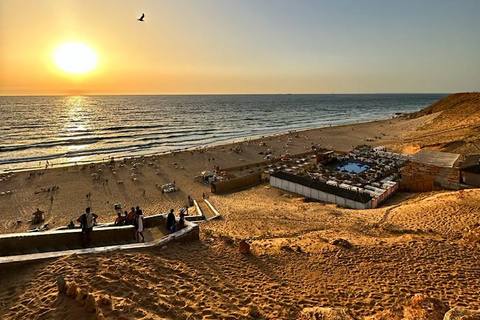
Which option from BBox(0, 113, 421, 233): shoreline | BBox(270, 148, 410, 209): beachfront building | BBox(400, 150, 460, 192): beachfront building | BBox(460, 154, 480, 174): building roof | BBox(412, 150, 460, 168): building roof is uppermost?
BBox(460, 154, 480, 174): building roof

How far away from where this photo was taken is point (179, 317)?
215 inches

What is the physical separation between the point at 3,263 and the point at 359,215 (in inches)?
584

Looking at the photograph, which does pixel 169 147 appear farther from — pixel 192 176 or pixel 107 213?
pixel 107 213

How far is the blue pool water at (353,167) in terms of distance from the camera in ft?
84.7

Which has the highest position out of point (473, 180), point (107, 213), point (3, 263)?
point (3, 263)

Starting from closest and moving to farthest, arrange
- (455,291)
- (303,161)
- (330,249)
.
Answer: (455,291)
(330,249)
(303,161)

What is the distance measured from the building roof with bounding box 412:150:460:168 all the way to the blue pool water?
14.6ft

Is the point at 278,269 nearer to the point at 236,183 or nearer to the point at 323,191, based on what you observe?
the point at 323,191

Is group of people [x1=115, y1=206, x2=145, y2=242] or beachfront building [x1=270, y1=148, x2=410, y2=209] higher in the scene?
group of people [x1=115, y1=206, x2=145, y2=242]

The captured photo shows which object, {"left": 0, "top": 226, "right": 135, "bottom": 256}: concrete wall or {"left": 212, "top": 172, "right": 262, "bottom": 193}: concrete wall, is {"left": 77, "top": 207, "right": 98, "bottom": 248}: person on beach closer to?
{"left": 0, "top": 226, "right": 135, "bottom": 256}: concrete wall

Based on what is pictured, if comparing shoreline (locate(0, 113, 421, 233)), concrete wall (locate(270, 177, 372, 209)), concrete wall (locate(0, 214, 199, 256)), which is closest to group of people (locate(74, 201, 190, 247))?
concrete wall (locate(0, 214, 199, 256))

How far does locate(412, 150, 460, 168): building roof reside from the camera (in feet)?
76.0

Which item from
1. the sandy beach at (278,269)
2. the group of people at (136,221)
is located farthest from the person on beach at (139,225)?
the sandy beach at (278,269)

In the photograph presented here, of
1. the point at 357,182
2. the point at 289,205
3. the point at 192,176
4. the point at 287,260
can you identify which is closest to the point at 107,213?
the point at 192,176
